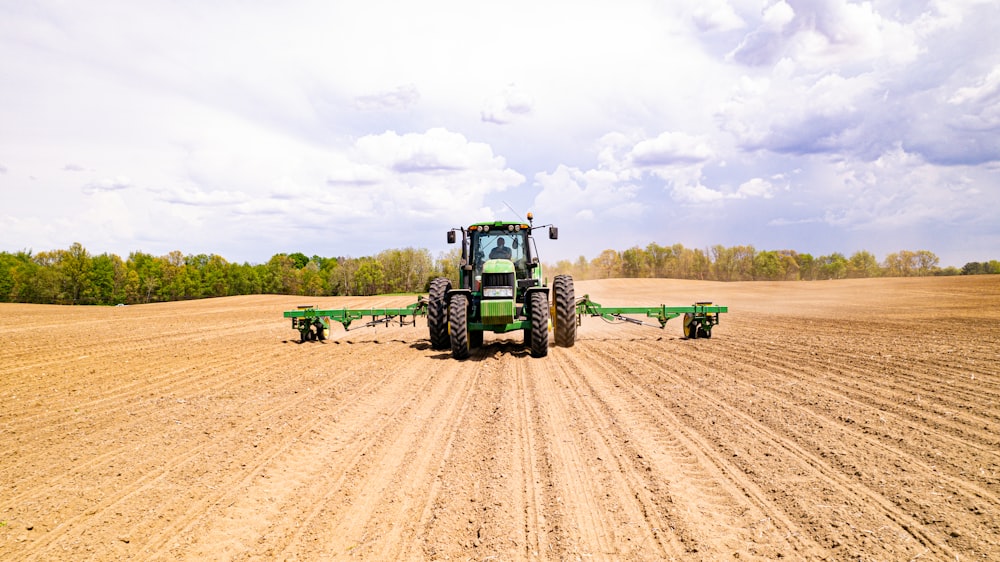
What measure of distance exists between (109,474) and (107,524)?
3.76 ft

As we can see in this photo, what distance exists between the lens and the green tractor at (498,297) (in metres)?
10.8

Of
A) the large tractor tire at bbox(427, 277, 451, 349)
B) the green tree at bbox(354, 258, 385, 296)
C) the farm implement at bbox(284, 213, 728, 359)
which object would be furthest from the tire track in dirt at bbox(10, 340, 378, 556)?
the green tree at bbox(354, 258, 385, 296)

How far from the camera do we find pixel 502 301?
34.9ft

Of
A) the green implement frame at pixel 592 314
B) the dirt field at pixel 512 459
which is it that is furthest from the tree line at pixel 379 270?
the dirt field at pixel 512 459

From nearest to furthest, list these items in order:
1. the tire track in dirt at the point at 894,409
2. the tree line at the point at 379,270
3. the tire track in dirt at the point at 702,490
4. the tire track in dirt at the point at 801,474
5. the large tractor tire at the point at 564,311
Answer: the tire track in dirt at the point at 702,490 < the tire track in dirt at the point at 801,474 < the tire track in dirt at the point at 894,409 < the large tractor tire at the point at 564,311 < the tree line at the point at 379,270

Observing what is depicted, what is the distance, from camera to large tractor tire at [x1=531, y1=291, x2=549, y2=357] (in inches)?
430

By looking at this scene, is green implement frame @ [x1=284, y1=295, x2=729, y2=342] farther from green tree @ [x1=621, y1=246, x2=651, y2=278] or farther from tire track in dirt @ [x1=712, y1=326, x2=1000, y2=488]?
green tree @ [x1=621, y1=246, x2=651, y2=278]

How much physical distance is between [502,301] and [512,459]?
5566 millimetres

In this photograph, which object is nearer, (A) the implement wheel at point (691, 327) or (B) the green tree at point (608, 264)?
(A) the implement wheel at point (691, 327)

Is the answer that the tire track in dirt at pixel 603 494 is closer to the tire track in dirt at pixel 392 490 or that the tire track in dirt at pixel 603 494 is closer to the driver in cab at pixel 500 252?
the tire track in dirt at pixel 392 490

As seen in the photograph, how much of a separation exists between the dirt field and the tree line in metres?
51.4

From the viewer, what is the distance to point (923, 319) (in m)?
18.4

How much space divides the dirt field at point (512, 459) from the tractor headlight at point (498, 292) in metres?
1.32

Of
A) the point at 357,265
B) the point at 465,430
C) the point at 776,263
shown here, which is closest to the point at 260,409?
the point at 465,430
